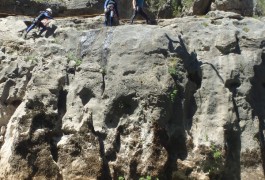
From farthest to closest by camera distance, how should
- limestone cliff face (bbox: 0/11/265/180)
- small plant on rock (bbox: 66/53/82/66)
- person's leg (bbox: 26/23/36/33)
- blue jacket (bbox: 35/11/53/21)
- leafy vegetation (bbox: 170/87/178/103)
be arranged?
1. blue jacket (bbox: 35/11/53/21)
2. person's leg (bbox: 26/23/36/33)
3. small plant on rock (bbox: 66/53/82/66)
4. leafy vegetation (bbox: 170/87/178/103)
5. limestone cliff face (bbox: 0/11/265/180)

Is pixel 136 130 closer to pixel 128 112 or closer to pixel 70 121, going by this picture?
pixel 128 112

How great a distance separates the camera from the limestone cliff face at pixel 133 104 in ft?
42.7

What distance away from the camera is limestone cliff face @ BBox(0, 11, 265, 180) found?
13.0 metres

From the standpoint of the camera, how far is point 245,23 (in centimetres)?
1675

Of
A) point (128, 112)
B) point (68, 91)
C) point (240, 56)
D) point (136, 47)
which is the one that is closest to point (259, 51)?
point (240, 56)

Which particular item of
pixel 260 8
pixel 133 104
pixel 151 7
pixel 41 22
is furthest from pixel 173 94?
pixel 151 7

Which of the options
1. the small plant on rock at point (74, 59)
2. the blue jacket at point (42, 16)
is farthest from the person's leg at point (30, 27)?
the small plant on rock at point (74, 59)

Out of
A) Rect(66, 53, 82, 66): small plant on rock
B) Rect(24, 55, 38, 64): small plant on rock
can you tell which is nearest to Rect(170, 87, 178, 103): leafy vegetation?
Rect(66, 53, 82, 66): small plant on rock

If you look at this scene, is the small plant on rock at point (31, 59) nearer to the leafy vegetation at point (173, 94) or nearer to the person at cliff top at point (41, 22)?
the person at cliff top at point (41, 22)

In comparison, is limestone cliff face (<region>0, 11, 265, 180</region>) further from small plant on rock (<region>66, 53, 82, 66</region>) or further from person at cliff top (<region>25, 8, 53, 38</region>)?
person at cliff top (<region>25, 8, 53, 38</region>)

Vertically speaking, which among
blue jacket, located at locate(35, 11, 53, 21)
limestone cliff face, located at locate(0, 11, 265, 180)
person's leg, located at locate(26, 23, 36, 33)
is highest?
blue jacket, located at locate(35, 11, 53, 21)

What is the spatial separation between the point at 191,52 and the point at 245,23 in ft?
9.00

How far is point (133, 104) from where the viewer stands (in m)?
13.6

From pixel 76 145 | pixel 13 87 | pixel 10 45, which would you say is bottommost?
pixel 76 145
